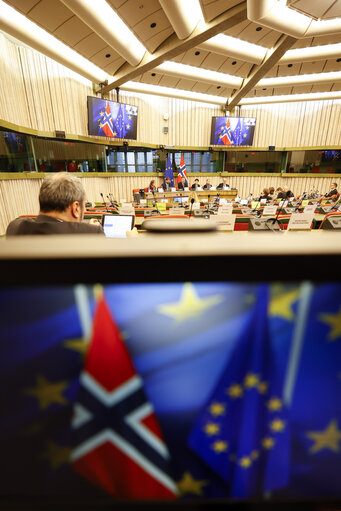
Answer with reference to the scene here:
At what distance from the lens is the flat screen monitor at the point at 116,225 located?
2521 millimetres

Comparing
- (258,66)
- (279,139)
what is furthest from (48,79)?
(279,139)

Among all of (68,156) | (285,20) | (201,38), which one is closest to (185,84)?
(201,38)

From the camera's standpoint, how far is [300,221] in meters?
2.93

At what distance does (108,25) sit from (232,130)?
26.7ft

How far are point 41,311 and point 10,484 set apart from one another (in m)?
0.41

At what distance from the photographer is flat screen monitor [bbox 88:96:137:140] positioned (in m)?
8.00

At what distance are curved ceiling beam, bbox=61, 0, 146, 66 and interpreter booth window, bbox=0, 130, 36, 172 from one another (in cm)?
297

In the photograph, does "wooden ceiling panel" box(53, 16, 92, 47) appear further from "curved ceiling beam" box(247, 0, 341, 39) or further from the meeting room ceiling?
"curved ceiling beam" box(247, 0, 341, 39)

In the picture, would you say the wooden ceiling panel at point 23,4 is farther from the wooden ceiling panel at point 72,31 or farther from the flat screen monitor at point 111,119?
the flat screen monitor at point 111,119

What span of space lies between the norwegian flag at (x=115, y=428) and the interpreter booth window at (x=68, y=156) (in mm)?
8252

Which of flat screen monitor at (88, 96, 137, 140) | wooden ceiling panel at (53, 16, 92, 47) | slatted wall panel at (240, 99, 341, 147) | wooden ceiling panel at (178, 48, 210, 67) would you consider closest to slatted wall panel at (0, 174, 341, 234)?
flat screen monitor at (88, 96, 137, 140)

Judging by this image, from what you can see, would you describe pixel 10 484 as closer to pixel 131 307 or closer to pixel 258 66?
pixel 131 307

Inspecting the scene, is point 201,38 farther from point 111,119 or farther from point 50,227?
point 50,227

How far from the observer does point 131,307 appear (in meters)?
0.38
